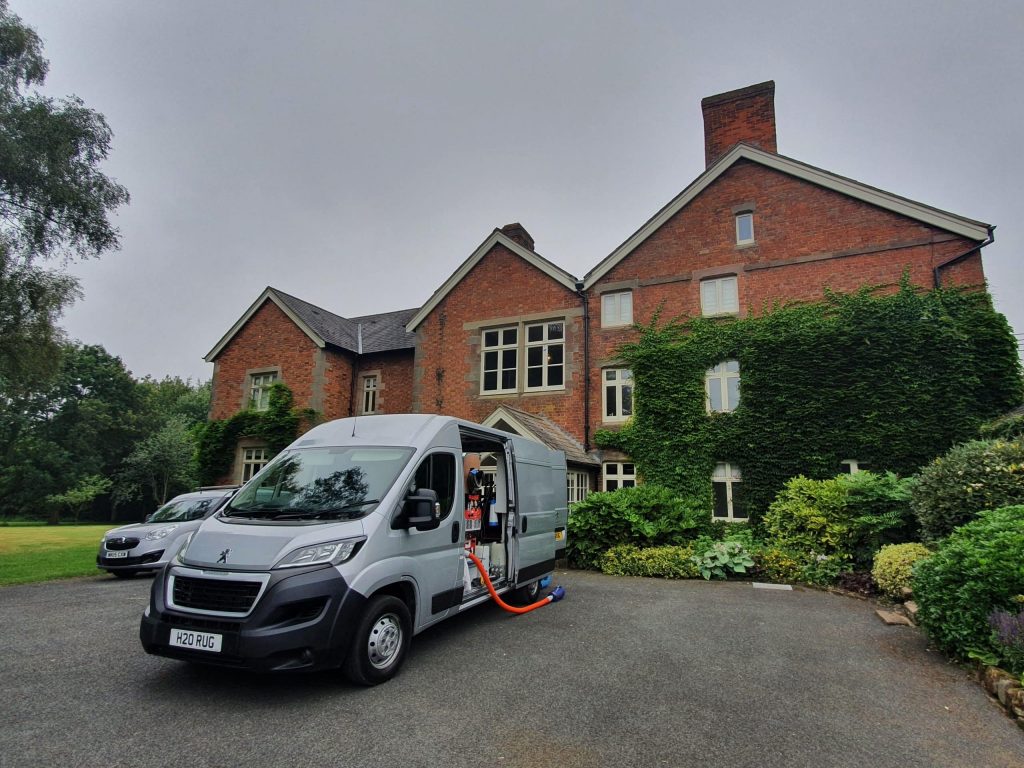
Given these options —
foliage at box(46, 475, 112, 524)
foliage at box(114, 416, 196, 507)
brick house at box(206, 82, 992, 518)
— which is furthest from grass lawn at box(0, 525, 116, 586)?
foliage at box(46, 475, 112, 524)

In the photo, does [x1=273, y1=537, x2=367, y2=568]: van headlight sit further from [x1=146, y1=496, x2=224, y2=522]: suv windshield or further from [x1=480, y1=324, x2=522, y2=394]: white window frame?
[x1=480, y1=324, x2=522, y2=394]: white window frame

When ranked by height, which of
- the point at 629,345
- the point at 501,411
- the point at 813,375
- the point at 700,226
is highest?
the point at 700,226

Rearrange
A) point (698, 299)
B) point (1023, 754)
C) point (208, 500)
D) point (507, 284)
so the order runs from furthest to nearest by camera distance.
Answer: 1. point (507, 284)
2. point (698, 299)
3. point (208, 500)
4. point (1023, 754)

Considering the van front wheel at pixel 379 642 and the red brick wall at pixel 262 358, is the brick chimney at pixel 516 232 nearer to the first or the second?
the red brick wall at pixel 262 358

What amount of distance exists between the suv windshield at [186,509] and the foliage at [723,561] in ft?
34.6

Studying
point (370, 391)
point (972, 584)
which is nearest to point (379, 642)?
point (972, 584)

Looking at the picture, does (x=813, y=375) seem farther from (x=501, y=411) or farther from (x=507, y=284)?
(x=507, y=284)

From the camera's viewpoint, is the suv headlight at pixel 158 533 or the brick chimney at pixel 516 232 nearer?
the suv headlight at pixel 158 533

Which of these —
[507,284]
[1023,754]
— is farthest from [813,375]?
[1023,754]

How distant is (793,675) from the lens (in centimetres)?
548

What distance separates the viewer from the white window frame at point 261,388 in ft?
72.6

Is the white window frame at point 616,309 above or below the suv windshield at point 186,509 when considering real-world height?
above

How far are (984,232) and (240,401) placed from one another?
24998mm

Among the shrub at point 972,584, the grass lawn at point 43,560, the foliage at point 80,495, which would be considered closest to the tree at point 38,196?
the grass lawn at point 43,560
